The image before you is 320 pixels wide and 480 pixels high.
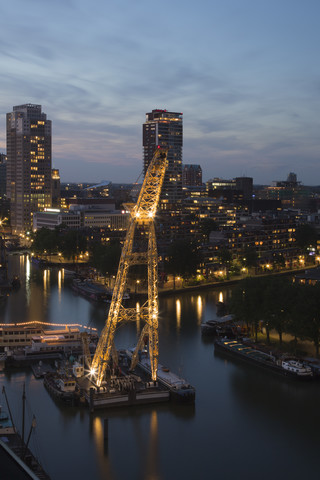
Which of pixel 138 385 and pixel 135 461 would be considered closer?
pixel 135 461

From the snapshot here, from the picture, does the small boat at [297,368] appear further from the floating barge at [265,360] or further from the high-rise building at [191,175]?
the high-rise building at [191,175]

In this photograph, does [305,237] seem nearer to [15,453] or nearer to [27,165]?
[27,165]

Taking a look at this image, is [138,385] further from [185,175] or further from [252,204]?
[185,175]

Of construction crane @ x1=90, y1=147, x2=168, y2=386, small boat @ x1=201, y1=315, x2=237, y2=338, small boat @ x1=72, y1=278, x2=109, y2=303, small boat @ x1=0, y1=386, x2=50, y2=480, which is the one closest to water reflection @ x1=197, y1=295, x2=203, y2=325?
small boat @ x1=201, y1=315, x2=237, y2=338

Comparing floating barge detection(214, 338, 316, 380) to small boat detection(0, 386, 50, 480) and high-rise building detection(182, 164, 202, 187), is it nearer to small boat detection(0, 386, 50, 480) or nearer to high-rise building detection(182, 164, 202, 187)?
small boat detection(0, 386, 50, 480)

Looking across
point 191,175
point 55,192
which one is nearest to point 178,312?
point 55,192

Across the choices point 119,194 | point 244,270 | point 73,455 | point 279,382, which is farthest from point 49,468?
point 119,194
